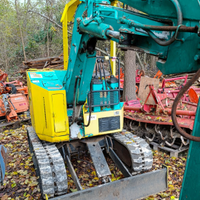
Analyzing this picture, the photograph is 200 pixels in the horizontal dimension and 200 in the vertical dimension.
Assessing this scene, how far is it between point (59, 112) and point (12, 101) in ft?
14.5

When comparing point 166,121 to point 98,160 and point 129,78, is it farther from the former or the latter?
point 129,78

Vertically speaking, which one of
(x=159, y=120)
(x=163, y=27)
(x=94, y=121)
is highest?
(x=163, y=27)

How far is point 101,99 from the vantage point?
13.4 ft

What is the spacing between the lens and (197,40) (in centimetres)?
149

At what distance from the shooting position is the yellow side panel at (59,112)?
375 centimetres

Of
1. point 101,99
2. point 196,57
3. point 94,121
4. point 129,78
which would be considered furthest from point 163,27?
point 129,78

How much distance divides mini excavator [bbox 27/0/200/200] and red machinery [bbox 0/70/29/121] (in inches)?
116

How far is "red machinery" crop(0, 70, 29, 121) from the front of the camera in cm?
706

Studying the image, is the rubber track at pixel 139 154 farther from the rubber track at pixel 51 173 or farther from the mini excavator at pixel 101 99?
the rubber track at pixel 51 173

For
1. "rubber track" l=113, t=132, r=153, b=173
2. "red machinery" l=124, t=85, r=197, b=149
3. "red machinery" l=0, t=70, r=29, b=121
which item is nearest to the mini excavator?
"rubber track" l=113, t=132, r=153, b=173

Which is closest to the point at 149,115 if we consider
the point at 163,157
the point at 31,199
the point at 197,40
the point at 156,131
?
the point at 156,131

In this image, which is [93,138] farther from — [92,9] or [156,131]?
[92,9]

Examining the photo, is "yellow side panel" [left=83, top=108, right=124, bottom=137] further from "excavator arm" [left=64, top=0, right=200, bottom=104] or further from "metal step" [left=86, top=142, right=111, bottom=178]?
"excavator arm" [left=64, top=0, right=200, bottom=104]

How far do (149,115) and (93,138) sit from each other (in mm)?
1946
